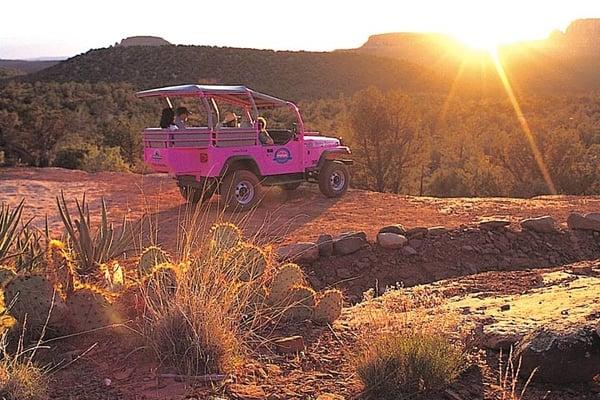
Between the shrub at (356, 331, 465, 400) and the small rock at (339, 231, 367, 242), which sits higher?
the shrub at (356, 331, 465, 400)

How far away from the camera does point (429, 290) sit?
24.3 feet

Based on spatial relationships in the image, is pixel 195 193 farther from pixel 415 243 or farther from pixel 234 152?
pixel 415 243

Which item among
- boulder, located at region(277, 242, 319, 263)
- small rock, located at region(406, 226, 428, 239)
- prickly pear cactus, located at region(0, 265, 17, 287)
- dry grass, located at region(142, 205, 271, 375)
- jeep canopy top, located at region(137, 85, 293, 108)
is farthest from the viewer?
jeep canopy top, located at region(137, 85, 293, 108)

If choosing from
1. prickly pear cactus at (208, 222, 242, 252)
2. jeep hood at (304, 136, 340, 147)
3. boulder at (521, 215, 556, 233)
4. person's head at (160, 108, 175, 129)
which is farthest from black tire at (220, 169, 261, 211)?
prickly pear cactus at (208, 222, 242, 252)

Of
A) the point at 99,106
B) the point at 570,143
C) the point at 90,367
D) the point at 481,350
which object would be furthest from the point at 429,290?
the point at 99,106

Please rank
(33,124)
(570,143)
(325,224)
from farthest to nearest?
(33,124) < (570,143) < (325,224)

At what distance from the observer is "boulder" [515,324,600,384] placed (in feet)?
14.5

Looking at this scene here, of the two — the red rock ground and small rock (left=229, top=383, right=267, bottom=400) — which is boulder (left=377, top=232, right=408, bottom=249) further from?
small rock (left=229, top=383, right=267, bottom=400)

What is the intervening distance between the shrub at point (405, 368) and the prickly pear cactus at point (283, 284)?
1299 mm

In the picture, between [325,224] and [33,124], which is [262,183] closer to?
[325,224]

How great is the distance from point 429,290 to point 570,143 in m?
12.4

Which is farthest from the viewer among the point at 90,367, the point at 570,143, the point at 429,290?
the point at 570,143

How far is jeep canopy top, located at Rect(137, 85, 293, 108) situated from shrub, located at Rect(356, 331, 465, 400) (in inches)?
277

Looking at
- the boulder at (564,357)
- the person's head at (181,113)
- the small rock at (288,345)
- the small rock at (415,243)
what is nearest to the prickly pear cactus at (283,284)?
the small rock at (288,345)
